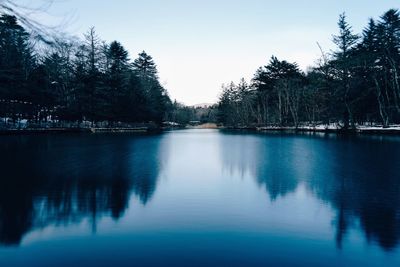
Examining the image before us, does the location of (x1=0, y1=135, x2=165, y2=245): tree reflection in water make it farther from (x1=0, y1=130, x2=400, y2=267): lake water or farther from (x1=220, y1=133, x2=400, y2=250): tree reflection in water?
(x1=220, y1=133, x2=400, y2=250): tree reflection in water

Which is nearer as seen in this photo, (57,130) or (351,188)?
(351,188)

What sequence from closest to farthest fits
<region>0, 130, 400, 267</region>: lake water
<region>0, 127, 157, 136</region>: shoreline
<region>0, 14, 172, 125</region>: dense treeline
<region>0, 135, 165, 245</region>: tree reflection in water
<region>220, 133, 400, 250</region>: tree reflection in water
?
1. <region>0, 130, 400, 267</region>: lake water
2. <region>220, 133, 400, 250</region>: tree reflection in water
3. <region>0, 135, 165, 245</region>: tree reflection in water
4. <region>0, 127, 157, 136</region>: shoreline
5. <region>0, 14, 172, 125</region>: dense treeline

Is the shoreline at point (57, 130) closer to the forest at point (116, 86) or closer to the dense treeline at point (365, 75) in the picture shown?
the forest at point (116, 86)

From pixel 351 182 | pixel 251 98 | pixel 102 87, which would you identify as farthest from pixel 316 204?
pixel 251 98

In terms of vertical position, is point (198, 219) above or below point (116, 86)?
below

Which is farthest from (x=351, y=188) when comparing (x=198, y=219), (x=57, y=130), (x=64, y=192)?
(x=57, y=130)

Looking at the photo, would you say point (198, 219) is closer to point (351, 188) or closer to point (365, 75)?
point (351, 188)

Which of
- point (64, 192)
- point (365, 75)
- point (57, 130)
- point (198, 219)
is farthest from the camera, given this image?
point (365, 75)

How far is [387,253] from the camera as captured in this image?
14.2ft

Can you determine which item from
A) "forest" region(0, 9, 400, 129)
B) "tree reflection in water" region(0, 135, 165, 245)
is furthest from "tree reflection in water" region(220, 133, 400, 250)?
"forest" region(0, 9, 400, 129)

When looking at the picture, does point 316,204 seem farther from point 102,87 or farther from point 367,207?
point 102,87

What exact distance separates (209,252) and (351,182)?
7097 mm

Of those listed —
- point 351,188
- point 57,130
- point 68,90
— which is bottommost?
point 351,188

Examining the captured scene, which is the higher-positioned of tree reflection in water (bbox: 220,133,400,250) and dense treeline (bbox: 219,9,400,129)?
dense treeline (bbox: 219,9,400,129)
